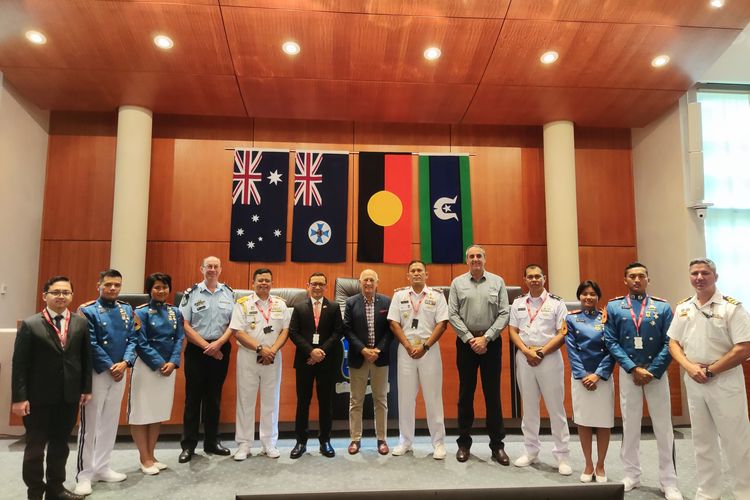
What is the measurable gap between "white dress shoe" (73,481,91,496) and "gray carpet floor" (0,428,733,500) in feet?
0.16

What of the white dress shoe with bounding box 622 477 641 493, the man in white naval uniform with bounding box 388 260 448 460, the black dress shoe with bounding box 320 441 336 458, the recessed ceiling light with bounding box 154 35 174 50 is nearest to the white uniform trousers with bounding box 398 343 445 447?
the man in white naval uniform with bounding box 388 260 448 460

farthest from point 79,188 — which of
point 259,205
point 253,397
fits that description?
point 253,397

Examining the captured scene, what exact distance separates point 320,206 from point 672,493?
5.15 m

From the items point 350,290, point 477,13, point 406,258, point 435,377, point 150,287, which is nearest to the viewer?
point 150,287

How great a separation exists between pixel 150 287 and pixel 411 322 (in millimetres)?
2042

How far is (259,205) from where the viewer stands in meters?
6.85

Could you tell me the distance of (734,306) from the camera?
2.96 metres

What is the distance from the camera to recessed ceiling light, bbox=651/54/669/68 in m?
5.30

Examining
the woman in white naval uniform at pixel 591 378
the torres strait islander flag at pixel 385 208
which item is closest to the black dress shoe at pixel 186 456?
the woman in white naval uniform at pixel 591 378

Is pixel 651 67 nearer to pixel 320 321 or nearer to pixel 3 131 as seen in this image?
pixel 320 321

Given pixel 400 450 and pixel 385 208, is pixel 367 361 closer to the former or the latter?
pixel 400 450

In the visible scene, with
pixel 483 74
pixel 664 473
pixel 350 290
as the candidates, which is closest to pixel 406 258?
pixel 350 290

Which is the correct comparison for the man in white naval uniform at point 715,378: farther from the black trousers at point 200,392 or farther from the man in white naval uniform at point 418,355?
the black trousers at point 200,392

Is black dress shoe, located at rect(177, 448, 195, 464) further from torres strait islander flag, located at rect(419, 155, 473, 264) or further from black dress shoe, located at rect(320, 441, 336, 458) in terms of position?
torres strait islander flag, located at rect(419, 155, 473, 264)
